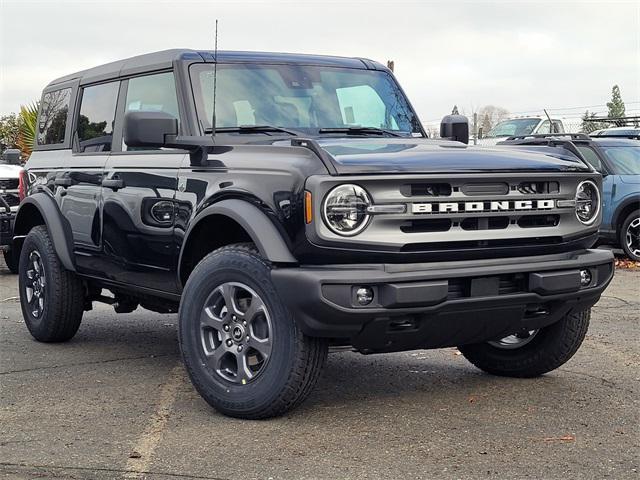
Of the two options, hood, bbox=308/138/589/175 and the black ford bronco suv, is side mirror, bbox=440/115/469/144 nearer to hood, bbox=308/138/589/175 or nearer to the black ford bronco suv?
the black ford bronco suv

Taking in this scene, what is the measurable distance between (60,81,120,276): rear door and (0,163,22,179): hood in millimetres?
6617

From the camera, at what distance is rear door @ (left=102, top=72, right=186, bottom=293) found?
18.8ft

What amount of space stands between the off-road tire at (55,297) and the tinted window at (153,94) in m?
1.27

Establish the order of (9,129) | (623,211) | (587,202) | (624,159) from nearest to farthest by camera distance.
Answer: (587,202) < (623,211) < (624,159) < (9,129)

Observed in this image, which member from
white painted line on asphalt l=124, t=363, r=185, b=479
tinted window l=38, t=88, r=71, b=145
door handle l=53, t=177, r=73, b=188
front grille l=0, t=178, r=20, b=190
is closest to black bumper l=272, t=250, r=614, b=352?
white painted line on asphalt l=124, t=363, r=185, b=479

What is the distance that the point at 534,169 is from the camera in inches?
201

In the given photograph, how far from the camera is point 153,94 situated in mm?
6332

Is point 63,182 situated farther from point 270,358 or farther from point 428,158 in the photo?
point 428,158

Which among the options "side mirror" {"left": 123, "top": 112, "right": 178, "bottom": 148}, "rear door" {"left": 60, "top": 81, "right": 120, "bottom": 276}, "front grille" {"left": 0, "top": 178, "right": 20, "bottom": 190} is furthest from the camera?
"front grille" {"left": 0, "top": 178, "right": 20, "bottom": 190}

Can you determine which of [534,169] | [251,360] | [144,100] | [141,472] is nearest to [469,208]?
[534,169]

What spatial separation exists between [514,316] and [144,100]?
9.23 feet

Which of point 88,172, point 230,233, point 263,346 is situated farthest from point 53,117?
point 263,346

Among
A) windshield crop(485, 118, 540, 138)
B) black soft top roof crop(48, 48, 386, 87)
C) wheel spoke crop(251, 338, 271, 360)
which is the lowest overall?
wheel spoke crop(251, 338, 271, 360)

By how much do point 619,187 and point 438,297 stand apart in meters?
9.92
